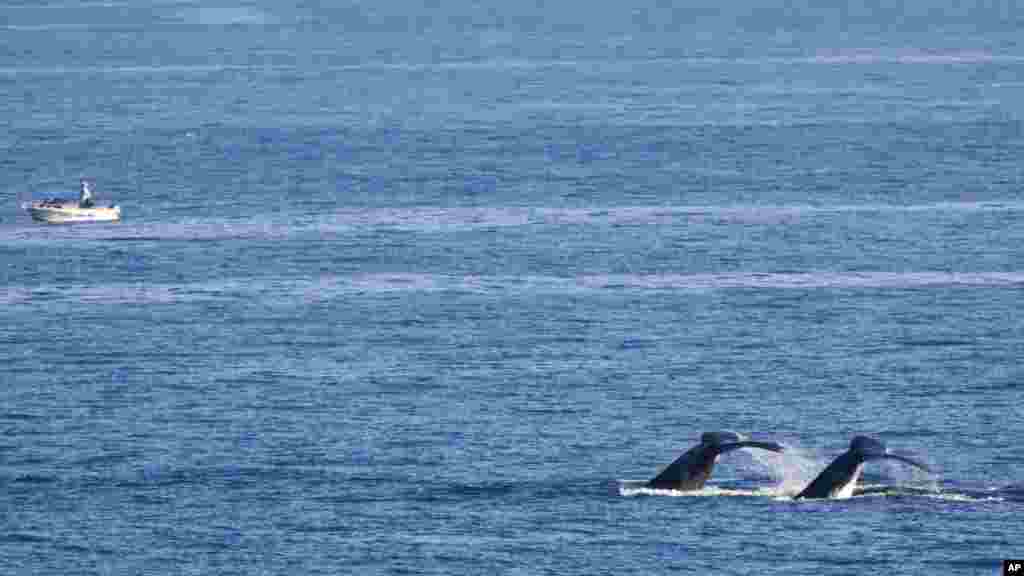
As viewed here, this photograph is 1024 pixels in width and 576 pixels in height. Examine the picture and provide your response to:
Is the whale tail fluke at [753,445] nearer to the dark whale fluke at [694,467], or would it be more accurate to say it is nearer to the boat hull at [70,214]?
the dark whale fluke at [694,467]

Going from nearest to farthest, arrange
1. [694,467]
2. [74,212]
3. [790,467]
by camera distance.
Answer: [694,467], [790,467], [74,212]

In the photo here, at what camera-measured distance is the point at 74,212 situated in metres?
165

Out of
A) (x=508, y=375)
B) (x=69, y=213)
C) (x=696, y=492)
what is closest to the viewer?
(x=696, y=492)

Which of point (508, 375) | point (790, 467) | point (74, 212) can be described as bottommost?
point (790, 467)

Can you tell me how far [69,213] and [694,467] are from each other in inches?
3453

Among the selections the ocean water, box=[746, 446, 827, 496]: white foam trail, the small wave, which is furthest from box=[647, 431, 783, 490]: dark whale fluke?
the small wave

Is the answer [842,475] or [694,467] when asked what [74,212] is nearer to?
[694,467]

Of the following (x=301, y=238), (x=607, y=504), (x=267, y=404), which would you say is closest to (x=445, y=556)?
(x=607, y=504)

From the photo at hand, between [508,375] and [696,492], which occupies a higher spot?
[508,375]

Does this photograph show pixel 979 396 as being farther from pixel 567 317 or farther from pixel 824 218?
pixel 824 218

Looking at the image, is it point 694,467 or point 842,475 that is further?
point 694,467

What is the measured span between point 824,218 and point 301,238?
34.0m

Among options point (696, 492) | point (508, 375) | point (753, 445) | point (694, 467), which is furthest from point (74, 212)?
point (753, 445)

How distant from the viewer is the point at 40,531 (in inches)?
3250
